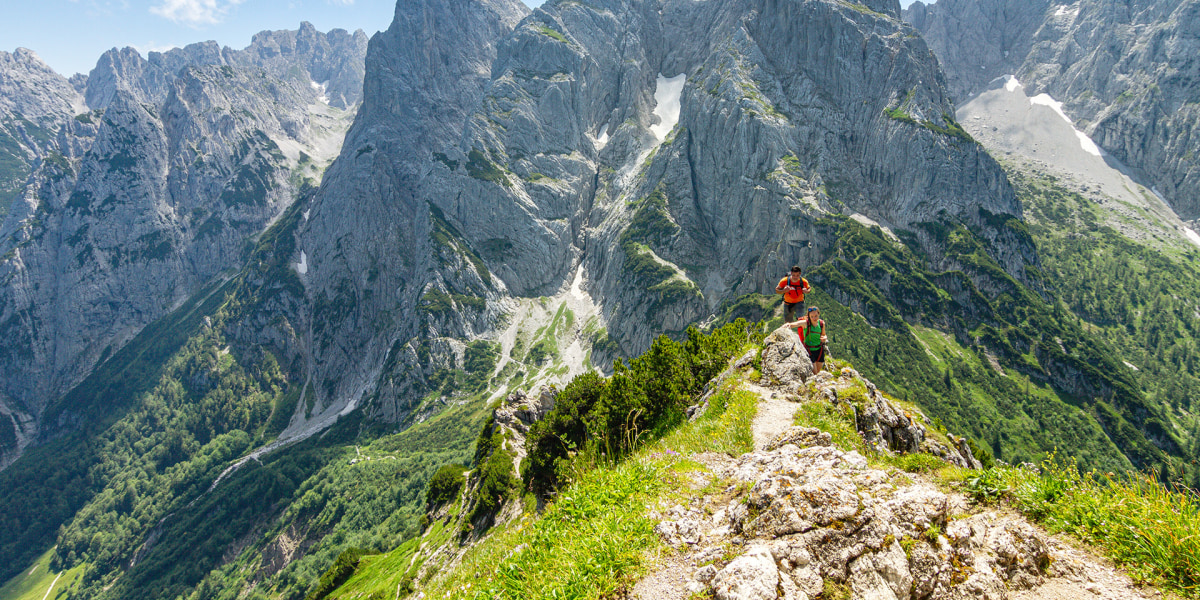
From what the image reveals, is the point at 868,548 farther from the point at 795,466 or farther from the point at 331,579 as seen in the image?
the point at 331,579

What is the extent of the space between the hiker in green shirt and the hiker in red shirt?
692 mm

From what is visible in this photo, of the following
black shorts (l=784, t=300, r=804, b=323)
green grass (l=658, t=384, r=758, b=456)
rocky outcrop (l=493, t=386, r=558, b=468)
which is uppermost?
black shorts (l=784, t=300, r=804, b=323)

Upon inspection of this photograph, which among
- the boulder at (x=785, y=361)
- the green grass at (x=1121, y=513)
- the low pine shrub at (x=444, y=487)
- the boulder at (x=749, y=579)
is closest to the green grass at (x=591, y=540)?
the boulder at (x=749, y=579)

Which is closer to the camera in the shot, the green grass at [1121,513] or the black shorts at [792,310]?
the green grass at [1121,513]

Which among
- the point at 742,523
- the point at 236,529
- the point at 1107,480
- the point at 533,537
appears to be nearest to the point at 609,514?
the point at 533,537

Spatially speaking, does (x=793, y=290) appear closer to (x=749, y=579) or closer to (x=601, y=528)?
(x=601, y=528)

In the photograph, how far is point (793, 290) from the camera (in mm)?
21016

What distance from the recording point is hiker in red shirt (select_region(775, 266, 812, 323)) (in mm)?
20812

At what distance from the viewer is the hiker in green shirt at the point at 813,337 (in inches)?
808

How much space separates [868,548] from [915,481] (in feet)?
11.6

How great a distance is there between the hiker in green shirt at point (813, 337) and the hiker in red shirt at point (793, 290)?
69 centimetres

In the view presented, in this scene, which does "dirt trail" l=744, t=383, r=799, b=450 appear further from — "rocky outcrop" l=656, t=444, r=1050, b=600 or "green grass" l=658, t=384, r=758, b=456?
"rocky outcrop" l=656, t=444, r=1050, b=600

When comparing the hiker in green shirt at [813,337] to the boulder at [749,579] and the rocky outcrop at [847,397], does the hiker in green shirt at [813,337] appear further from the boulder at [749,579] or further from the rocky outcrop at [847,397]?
the boulder at [749,579]

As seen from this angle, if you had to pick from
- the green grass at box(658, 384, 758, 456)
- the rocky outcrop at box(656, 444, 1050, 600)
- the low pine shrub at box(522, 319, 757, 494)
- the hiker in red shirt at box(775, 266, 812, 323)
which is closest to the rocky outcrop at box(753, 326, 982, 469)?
the hiker in red shirt at box(775, 266, 812, 323)
